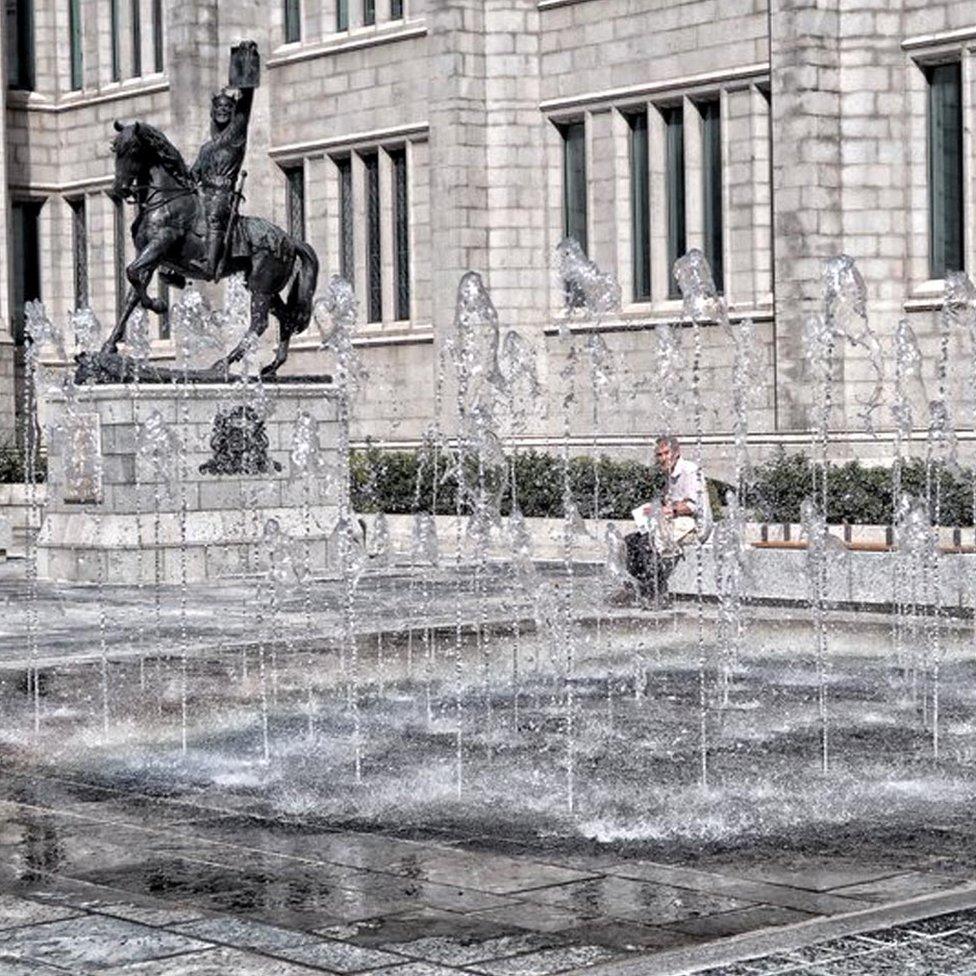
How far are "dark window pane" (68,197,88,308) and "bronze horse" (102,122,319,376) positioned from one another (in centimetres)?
1903

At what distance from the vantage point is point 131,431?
27.7m

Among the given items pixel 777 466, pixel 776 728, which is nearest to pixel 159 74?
pixel 777 466

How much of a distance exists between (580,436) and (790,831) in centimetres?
2601

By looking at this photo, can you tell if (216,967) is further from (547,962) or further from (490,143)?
(490,143)

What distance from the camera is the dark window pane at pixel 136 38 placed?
46250mm

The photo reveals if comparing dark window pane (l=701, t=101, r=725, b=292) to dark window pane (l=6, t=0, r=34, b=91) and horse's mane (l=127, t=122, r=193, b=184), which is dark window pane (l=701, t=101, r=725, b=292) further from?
dark window pane (l=6, t=0, r=34, b=91)

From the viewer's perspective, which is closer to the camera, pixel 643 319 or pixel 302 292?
pixel 302 292

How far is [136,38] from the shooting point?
4650 cm

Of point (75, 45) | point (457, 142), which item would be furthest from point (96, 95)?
point (457, 142)

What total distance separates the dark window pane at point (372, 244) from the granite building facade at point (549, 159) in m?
0.05

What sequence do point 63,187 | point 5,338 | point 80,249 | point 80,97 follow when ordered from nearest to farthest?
point 5,338, point 80,97, point 80,249, point 63,187


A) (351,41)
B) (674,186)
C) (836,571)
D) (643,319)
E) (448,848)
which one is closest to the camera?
(448,848)

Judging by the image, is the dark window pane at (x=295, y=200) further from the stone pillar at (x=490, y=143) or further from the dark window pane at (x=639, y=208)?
the dark window pane at (x=639, y=208)

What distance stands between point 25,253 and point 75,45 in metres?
4.02
